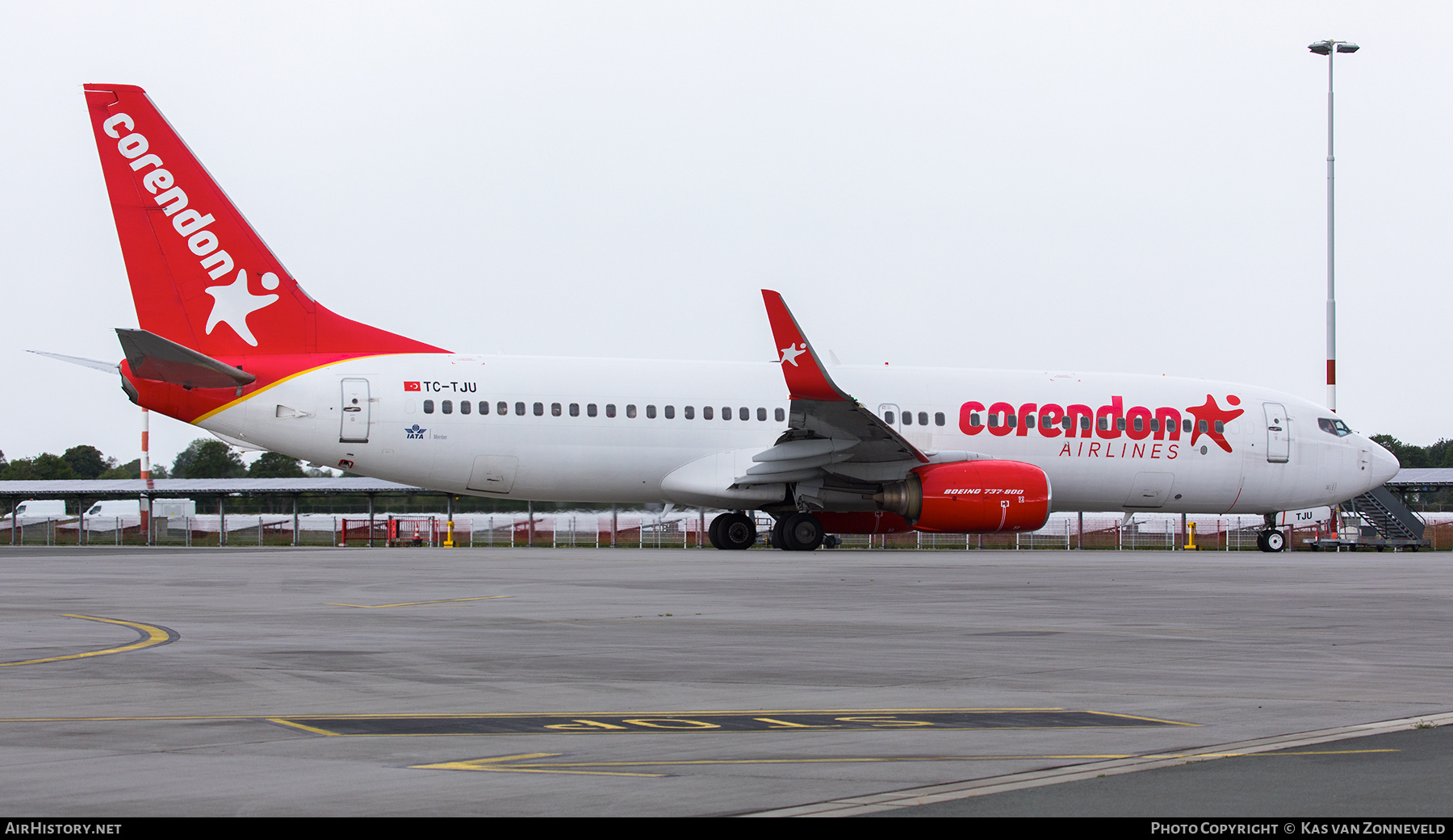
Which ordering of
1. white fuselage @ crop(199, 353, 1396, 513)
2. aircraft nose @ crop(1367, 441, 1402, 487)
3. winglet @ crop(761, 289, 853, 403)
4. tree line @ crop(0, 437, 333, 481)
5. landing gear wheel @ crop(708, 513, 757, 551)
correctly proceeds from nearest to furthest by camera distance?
1. winglet @ crop(761, 289, 853, 403)
2. white fuselage @ crop(199, 353, 1396, 513)
3. landing gear wheel @ crop(708, 513, 757, 551)
4. aircraft nose @ crop(1367, 441, 1402, 487)
5. tree line @ crop(0, 437, 333, 481)

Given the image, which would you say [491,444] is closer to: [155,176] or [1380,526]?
[155,176]

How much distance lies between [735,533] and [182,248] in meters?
12.7

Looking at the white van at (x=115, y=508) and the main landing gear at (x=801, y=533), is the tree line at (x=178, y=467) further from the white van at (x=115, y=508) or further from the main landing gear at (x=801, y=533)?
the main landing gear at (x=801, y=533)

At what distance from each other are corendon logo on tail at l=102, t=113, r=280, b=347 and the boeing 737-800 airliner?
0.11 ft

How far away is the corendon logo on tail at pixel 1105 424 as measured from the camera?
3081 centimetres

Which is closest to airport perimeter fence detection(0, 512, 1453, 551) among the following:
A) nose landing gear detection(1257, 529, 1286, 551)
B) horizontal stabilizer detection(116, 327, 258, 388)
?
nose landing gear detection(1257, 529, 1286, 551)

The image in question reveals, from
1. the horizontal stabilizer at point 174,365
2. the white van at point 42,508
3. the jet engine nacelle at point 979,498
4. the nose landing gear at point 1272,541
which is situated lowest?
the white van at point 42,508

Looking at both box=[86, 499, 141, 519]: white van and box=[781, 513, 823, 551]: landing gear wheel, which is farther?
box=[86, 499, 141, 519]: white van

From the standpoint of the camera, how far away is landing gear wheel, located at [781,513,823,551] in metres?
28.7

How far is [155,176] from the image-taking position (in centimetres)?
2716

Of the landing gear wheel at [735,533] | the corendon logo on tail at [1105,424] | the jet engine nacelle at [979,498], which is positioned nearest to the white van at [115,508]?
the landing gear wheel at [735,533]

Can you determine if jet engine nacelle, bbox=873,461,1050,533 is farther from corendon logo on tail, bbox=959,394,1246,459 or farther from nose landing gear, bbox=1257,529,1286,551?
nose landing gear, bbox=1257,529,1286,551

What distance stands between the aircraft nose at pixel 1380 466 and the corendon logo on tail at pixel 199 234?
82.8 feet

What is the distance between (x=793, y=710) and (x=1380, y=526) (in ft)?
122
